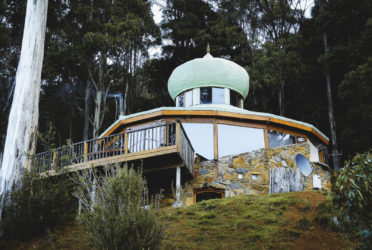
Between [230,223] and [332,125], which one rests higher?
[332,125]

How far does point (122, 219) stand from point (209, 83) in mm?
12372

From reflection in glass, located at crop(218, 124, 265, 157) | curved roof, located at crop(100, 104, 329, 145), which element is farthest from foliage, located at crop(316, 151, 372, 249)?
curved roof, located at crop(100, 104, 329, 145)

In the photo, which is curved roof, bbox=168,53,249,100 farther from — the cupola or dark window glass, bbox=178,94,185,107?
dark window glass, bbox=178,94,185,107

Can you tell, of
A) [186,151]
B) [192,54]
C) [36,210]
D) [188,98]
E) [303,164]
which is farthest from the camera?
[192,54]

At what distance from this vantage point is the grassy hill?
7.21m

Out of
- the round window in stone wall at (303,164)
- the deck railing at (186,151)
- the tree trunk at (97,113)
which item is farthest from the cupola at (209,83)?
the tree trunk at (97,113)

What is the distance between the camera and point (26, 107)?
10.7m

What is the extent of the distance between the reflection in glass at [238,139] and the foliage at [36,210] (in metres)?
6.97

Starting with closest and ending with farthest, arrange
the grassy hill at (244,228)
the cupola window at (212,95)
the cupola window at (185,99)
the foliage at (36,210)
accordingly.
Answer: the grassy hill at (244,228) < the foliage at (36,210) < the cupola window at (212,95) < the cupola window at (185,99)

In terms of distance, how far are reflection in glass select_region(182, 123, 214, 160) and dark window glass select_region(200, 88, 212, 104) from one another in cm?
282

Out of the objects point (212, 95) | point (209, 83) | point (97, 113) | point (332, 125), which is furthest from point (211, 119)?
point (332, 125)

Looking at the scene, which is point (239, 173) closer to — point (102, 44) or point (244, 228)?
point (244, 228)

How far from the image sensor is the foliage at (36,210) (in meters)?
8.53

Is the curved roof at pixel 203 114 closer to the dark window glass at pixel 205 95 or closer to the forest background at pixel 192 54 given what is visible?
the dark window glass at pixel 205 95
